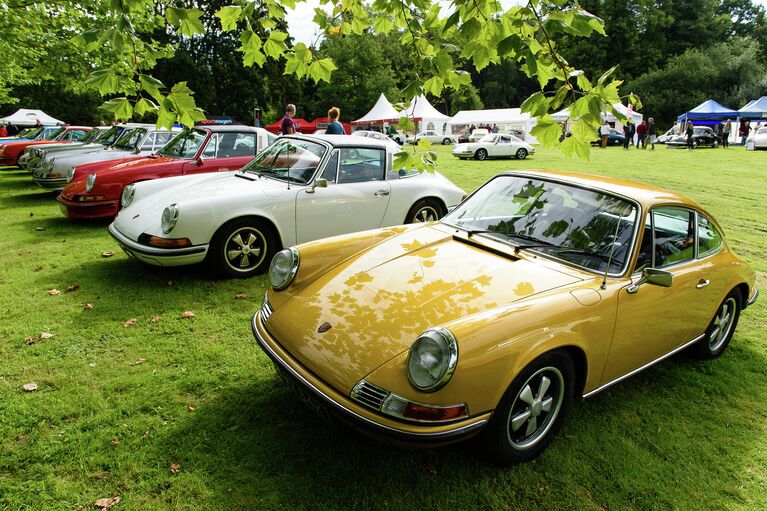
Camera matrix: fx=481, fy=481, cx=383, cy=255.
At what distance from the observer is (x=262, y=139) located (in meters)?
8.26

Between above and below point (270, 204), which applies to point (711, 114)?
above

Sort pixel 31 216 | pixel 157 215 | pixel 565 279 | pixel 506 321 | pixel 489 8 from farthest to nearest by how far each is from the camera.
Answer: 1. pixel 31 216
2. pixel 157 215
3. pixel 489 8
4. pixel 565 279
5. pixel 506 321

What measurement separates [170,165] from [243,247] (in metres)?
3.24

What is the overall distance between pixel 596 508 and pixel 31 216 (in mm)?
10149

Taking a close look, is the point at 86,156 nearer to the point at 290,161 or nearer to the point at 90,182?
the point at 90,182

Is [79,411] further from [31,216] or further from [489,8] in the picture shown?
[31,216]

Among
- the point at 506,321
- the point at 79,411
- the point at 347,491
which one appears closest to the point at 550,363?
the point at 506,321

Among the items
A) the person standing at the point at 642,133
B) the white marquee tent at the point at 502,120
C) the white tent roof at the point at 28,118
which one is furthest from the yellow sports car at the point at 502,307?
the white marquee tent at the point at 502,120

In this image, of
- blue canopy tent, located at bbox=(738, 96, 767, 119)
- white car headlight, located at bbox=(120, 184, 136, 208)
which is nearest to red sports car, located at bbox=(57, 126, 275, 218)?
white car headlight, located at bbox=(120, 184, 136, 208)

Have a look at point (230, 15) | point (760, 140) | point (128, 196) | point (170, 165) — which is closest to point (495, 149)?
point (760, 140)

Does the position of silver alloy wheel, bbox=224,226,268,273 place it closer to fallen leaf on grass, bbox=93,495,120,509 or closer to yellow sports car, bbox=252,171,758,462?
yellow sports car, bbox=252,171,758,462

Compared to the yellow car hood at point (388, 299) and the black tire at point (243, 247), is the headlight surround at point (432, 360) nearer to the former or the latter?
the yellow car hood at point (388, 299)

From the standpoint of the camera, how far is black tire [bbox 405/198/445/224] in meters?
6.55

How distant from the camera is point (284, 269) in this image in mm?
3348
